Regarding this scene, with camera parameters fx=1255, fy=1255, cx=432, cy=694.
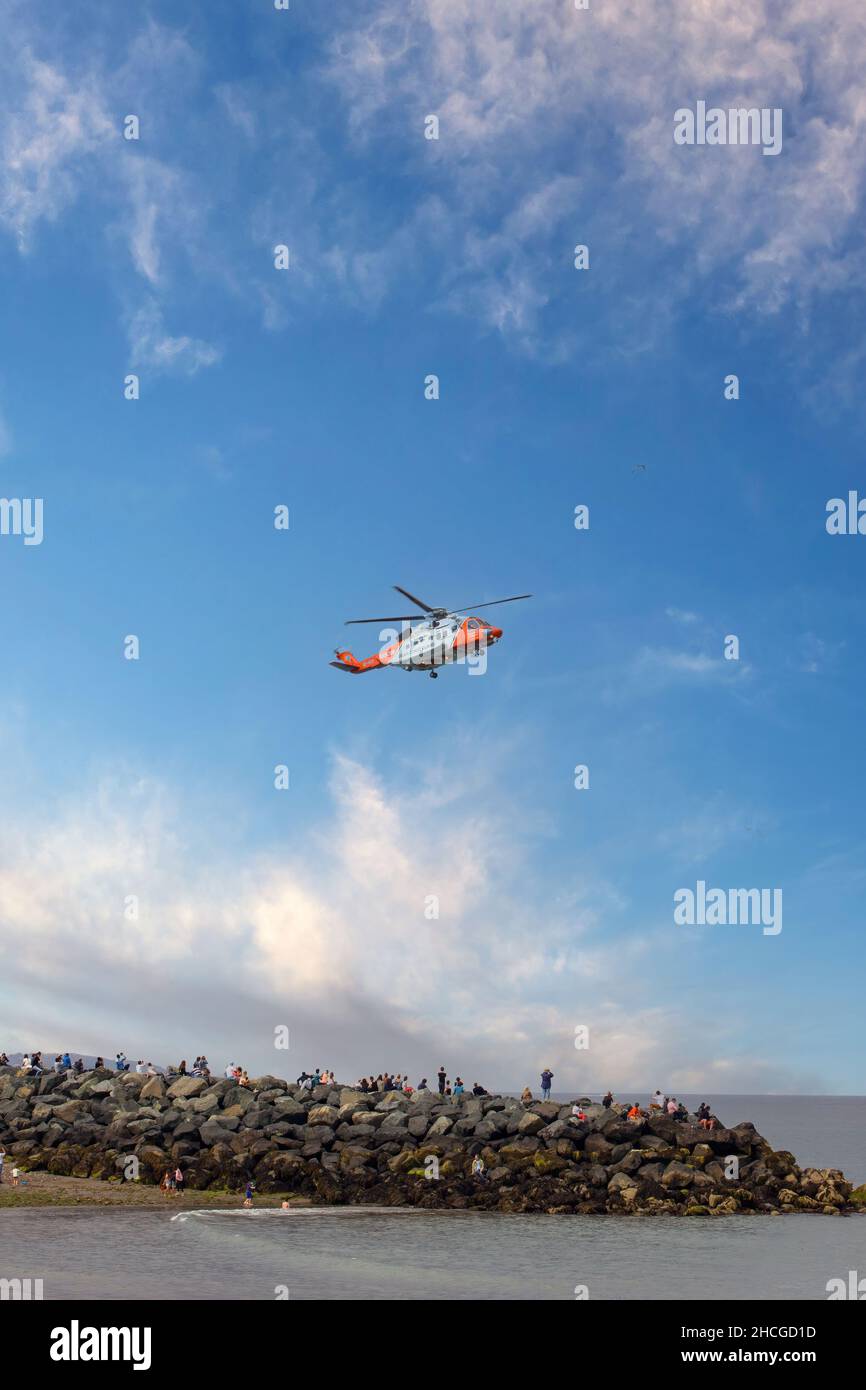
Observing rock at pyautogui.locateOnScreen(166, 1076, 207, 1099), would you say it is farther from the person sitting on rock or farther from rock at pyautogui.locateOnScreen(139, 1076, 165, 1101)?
the person sitting on rock

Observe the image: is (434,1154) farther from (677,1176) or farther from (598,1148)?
(677,1176)

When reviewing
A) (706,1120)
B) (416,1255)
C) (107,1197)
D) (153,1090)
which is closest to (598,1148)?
(706,1120)

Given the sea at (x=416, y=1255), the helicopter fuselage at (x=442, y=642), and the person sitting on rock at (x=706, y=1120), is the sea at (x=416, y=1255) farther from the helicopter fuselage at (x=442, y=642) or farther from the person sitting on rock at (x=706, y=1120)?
the helicopter fuselage at (x=442, y=642)

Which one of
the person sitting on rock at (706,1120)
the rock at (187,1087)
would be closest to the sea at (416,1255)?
the person sitting on rock at (706,1120)
